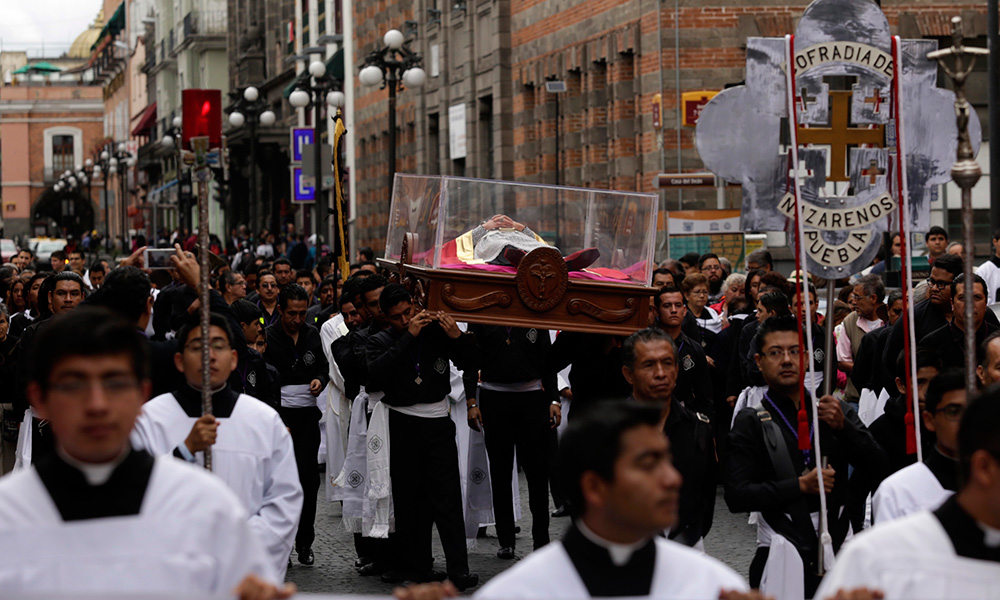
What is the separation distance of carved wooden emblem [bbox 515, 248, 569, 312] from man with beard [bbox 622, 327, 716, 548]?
2074mm

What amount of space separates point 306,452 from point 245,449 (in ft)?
15.4

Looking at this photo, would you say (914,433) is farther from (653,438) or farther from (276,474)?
(653,438)

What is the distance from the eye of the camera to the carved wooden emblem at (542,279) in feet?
29.0

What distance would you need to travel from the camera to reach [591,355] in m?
8.98

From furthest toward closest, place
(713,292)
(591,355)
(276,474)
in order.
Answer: (713,292) → (591,355) → (276,474)

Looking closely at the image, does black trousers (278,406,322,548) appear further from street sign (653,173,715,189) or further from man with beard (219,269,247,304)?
street sign (653,173,715,189)

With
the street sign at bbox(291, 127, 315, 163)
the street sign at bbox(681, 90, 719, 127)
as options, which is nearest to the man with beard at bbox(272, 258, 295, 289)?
the street sign at bbox(681, 90, 719, 127)

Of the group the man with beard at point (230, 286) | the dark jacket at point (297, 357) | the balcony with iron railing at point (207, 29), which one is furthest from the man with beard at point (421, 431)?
A: the balcony with iron railing at point (207, 29)

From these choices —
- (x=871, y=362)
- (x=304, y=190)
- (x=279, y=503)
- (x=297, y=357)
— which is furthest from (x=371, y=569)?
(x=304, y=190)

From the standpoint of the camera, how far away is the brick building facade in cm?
2491

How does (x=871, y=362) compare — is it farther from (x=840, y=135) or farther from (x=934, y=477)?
(x=934, y=477)

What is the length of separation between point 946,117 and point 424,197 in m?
4.21

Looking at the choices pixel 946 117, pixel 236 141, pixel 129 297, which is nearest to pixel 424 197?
pixel 129 297

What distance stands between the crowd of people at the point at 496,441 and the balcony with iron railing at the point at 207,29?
58.2 m
